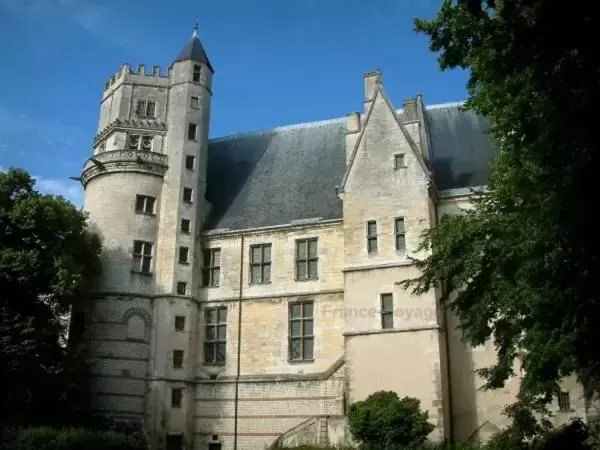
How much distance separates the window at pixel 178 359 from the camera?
2853cm

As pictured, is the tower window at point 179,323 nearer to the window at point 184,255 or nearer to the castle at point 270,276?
the castle at point 270,276

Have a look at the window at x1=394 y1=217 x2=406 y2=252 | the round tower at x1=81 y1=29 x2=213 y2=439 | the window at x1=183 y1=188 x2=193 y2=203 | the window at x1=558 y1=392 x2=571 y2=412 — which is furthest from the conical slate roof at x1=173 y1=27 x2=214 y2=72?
the window at x1=558 y1=392 x2=571 y2=412

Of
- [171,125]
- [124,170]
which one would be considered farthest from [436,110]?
[124,170]

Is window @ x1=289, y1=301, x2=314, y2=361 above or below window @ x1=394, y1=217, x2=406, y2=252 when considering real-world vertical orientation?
below

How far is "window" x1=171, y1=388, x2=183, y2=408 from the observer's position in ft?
91.9

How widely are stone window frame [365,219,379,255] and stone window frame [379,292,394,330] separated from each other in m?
1.86

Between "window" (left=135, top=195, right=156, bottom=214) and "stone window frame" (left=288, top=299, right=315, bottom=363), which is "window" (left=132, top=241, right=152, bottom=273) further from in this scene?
"stone window frame" (left=288, top=299, right=315, bottom=363)

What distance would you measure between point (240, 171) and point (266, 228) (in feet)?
17.6

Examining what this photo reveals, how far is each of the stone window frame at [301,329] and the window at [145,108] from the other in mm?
11753

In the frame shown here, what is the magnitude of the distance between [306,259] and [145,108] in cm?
1104

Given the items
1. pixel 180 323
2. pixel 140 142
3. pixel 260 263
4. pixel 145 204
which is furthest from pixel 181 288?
pixel 140 142

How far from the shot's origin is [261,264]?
2998 cm

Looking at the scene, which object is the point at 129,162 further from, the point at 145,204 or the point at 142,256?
the point at 142,256

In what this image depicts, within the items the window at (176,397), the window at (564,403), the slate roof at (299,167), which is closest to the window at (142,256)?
the slate roof at (299,167)
